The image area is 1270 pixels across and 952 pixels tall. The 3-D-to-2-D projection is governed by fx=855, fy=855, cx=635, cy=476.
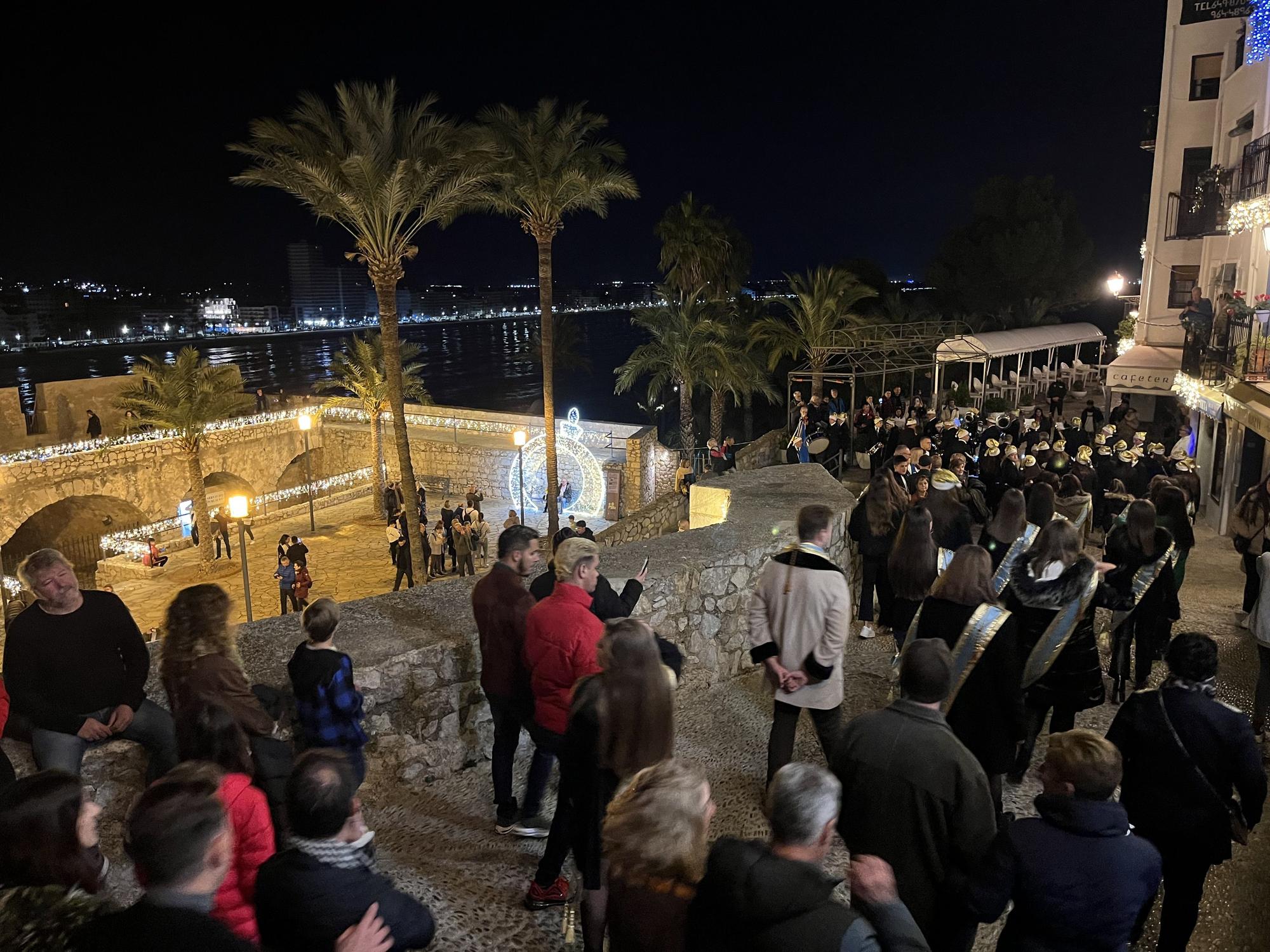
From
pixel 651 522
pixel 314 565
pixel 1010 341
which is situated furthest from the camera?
pixel 1010 341

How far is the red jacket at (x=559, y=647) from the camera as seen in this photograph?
11.6 ft

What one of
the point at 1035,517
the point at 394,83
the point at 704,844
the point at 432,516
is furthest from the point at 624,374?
the point at 704,844

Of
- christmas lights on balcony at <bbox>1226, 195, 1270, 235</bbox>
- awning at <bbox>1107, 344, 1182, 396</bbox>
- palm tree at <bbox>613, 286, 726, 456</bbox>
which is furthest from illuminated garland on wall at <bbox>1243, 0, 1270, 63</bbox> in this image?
palm tree at <bbox>613, 286, 726, 456</bbox>

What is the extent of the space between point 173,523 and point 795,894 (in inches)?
972

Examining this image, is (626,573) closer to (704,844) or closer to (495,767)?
(495,767)

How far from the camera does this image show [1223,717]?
3.10m

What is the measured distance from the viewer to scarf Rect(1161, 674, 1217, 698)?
316 centimetres

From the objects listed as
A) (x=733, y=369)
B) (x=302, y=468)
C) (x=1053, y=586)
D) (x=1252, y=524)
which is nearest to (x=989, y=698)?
(x=1053, y=586)

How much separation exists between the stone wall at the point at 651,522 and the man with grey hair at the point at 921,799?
47.7 ft

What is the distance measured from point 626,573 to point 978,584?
84.0 inches

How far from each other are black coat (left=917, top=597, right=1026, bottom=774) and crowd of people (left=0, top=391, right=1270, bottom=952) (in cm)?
1

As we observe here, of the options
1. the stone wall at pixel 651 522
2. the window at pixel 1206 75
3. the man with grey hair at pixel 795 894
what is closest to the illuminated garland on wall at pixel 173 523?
the stone wall at pixel 651 522

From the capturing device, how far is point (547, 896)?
11.8ft

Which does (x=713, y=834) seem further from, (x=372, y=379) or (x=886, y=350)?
(x=372, y=379)
